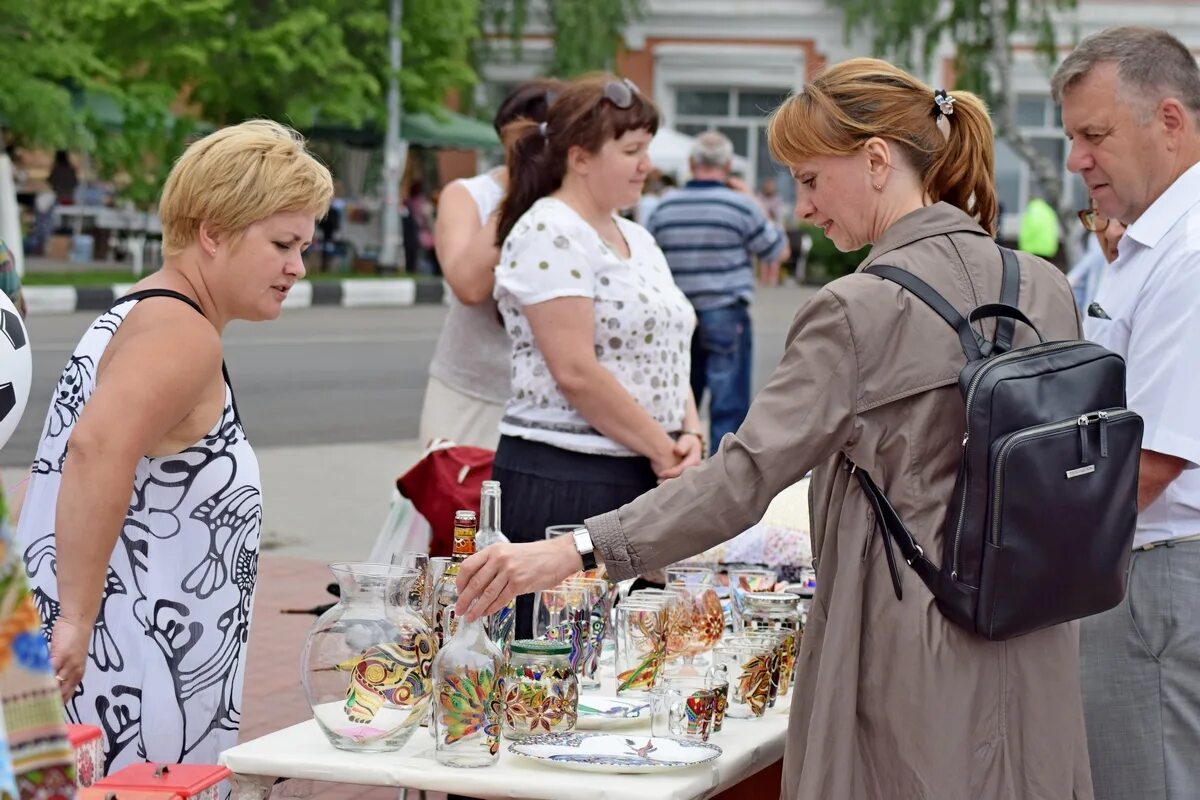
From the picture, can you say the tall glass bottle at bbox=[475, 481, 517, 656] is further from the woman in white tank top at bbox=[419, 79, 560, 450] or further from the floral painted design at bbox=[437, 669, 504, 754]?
the woman in white tank top at bbox=[419, 79, 560, 450]

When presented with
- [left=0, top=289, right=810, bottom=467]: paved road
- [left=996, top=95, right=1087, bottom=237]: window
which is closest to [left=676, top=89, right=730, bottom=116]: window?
[left=996, top=95, right=1087, bottom=237]: window

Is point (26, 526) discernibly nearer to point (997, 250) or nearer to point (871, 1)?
point (997, 250)

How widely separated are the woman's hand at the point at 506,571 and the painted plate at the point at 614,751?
0.78 ft

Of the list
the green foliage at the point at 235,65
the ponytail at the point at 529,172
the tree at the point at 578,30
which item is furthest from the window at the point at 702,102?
the ponytail at the point at 529,172

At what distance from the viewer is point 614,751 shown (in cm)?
267

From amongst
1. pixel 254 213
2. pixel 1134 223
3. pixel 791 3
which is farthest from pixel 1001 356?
pixel 791 3

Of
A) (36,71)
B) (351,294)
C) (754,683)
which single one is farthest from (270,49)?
(754,683)

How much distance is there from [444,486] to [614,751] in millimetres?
1717

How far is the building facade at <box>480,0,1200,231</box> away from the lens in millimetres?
36656

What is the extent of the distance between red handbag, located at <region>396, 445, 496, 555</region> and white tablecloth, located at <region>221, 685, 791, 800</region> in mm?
1542

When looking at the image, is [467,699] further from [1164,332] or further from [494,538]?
[1164,332]

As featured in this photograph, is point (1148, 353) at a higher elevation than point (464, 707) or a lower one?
higher

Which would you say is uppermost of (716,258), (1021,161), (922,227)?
(922,227)

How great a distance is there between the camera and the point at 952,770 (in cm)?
243
